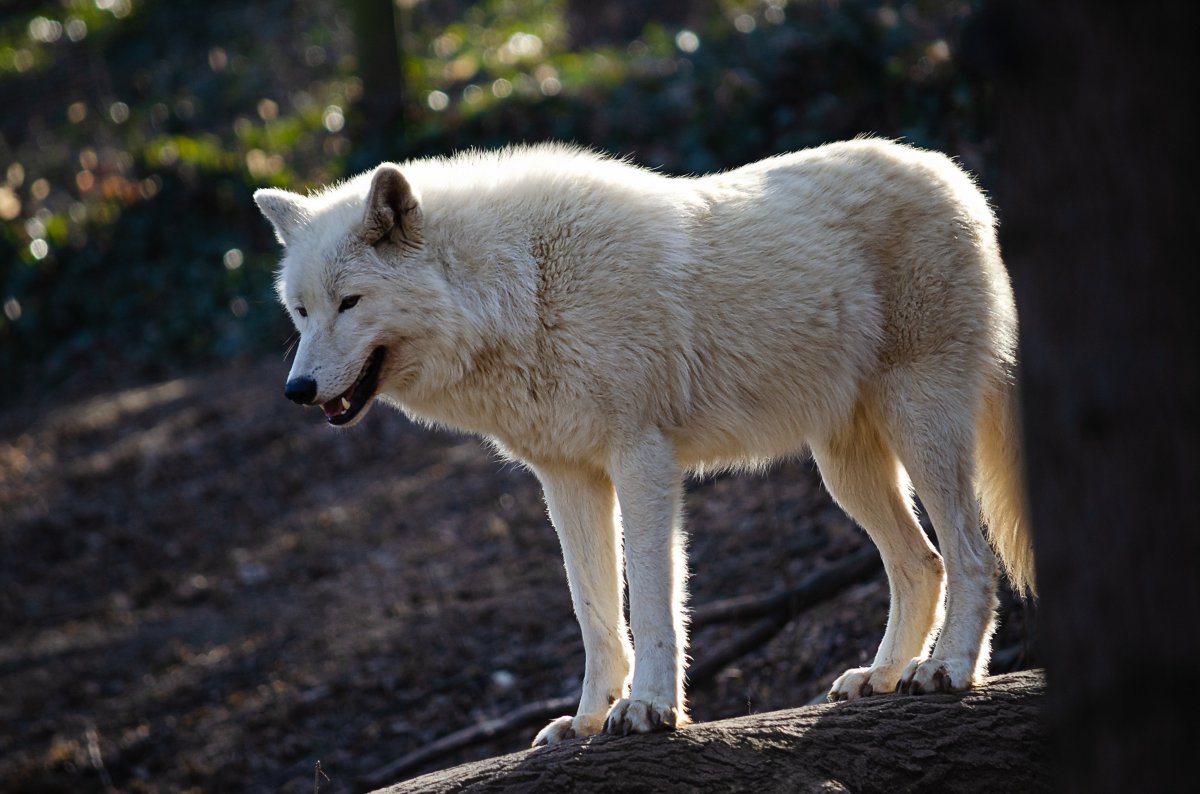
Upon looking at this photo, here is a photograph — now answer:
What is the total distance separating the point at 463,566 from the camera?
7.70m

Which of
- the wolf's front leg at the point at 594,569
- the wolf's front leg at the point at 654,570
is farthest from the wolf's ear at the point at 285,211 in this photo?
the wolf's front leg at the point at 654,570

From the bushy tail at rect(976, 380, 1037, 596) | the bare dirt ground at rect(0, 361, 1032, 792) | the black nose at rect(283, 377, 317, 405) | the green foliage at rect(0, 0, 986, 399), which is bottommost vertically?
the bare dirt ground at rect(0, 361, 1032, 792)

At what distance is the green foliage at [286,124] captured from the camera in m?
10.1

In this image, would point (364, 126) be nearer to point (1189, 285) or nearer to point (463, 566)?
point (463, 566)

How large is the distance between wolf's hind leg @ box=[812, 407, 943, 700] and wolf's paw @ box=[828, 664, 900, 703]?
0.10 ft

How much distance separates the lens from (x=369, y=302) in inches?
157

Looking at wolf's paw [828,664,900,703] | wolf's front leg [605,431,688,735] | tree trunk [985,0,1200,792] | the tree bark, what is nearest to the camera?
tree trunk [985,0,1200,792]

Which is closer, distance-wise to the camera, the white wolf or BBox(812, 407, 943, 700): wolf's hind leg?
the white wolf

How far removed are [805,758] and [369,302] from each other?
2187mm

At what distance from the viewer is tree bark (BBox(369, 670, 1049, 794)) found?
9.89ft

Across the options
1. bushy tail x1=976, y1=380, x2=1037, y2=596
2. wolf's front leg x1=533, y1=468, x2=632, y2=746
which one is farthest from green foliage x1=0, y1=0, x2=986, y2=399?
wolf's front leg x1=533, y1=468, x2=632, y2=746

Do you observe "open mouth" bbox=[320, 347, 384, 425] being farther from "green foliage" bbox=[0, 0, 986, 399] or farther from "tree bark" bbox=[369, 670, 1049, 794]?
"green foliage" bbox=[0, 0, 986, 399]

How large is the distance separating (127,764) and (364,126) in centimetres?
899

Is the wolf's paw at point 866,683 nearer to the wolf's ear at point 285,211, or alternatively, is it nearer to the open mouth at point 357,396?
the open mouth at point 357,396
